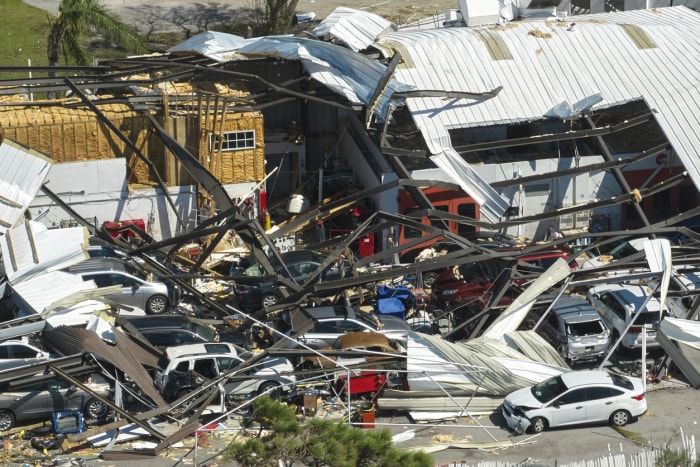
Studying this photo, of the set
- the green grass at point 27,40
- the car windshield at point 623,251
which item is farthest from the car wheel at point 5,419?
the green grass at point 27,40

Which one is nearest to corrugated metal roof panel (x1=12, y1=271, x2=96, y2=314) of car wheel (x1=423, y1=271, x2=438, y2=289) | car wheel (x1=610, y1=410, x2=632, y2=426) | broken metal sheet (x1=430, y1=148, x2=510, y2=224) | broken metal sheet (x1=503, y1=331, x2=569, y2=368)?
car wheel (x1=423, y1=271, x2=438, y2=289)

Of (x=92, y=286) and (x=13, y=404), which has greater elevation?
(x=92, y=286)

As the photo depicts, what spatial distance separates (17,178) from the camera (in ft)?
97.9

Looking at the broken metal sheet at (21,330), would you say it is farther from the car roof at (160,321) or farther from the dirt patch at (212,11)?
the dirt patch at (212,11)

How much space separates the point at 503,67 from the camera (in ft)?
127

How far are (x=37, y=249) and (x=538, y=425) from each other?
45.9ft

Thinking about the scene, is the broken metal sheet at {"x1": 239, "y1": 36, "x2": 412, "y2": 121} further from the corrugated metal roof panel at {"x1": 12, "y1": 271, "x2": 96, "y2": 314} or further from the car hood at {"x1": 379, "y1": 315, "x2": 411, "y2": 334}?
the corrugated metal roof panel at {"x1": 12, "y1": 271, "x2": 96, "y2": 314}

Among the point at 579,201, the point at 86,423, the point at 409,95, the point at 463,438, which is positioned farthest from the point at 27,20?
the point at 463,438

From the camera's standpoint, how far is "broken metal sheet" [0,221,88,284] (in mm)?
29359

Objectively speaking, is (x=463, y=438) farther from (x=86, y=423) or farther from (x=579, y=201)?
(x=579, y=201)

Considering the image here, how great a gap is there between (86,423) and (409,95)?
1526 centimetres

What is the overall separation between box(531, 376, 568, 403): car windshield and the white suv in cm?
568

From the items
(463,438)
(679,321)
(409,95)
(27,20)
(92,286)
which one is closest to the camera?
(463,438)

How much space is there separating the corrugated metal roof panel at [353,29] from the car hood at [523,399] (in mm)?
16011
